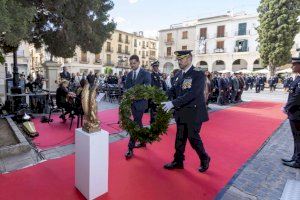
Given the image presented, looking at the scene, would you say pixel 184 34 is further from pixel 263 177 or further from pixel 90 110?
pixel 90 110

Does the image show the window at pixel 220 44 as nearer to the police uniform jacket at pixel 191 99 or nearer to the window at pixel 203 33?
the window at pixel 203 33

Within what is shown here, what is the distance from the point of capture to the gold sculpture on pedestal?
2.82m

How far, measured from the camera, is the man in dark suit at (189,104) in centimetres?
343

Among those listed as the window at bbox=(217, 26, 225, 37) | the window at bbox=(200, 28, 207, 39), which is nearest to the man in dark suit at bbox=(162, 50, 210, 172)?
the window at bbox=(217, 26, 225, 37)

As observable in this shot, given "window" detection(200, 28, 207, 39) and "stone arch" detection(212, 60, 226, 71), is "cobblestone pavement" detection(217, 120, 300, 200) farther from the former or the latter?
"window" detection(200, 28, 207, 39)

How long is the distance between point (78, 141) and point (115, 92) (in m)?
10.0

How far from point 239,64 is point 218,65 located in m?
Answer: 3.09

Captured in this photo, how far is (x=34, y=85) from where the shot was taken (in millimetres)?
11641

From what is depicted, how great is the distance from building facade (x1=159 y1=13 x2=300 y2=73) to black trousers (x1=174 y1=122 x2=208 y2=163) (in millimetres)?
31590

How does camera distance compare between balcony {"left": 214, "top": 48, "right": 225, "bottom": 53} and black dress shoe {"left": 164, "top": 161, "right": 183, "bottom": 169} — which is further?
balcony {"left": 214, "top": 48, "right": 225, "bottom": 53}

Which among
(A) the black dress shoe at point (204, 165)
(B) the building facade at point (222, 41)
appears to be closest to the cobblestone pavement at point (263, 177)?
(A) the black dress shoe at point (204, 165)

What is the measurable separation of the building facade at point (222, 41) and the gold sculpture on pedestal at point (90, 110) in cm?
3257

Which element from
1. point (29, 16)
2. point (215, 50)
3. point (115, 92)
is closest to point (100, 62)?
point (215, 50)

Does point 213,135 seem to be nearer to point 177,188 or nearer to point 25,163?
point 177,188
